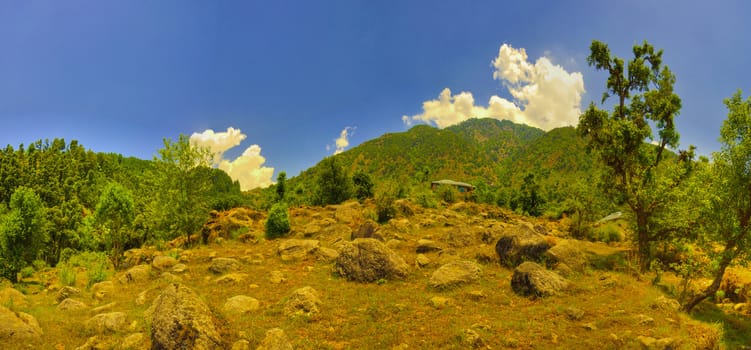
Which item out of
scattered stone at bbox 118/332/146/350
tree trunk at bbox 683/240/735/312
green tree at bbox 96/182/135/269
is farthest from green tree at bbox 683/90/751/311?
green tree at bbox 96/182/135/269

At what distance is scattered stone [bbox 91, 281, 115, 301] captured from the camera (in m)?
14.4

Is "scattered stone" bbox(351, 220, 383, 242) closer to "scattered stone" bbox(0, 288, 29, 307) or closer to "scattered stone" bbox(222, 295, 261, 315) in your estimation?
"scattered stone" bbox(222, 295, 261, 315)

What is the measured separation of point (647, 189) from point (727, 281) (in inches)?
208

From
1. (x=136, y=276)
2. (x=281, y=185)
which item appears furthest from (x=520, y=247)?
(x=281, y=185)

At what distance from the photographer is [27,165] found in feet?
170

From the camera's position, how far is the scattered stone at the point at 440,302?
12.4 m

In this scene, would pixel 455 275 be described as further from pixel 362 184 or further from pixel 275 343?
pixel 362 184

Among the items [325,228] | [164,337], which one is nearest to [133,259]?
[325,228]

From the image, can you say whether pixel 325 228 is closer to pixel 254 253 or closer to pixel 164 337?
pixel 254 253

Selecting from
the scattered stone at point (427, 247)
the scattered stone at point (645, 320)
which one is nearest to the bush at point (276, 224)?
the scattered stone at point (427, 247)

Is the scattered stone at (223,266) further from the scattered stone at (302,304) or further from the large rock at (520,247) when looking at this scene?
the large rock at (520,247)

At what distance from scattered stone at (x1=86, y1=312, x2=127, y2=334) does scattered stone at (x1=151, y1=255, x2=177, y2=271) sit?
25.3ft

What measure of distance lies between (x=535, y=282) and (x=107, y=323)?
15561 mm

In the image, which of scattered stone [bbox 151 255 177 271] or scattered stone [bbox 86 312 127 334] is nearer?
scattered stone [bbox 86 312 127 334]
